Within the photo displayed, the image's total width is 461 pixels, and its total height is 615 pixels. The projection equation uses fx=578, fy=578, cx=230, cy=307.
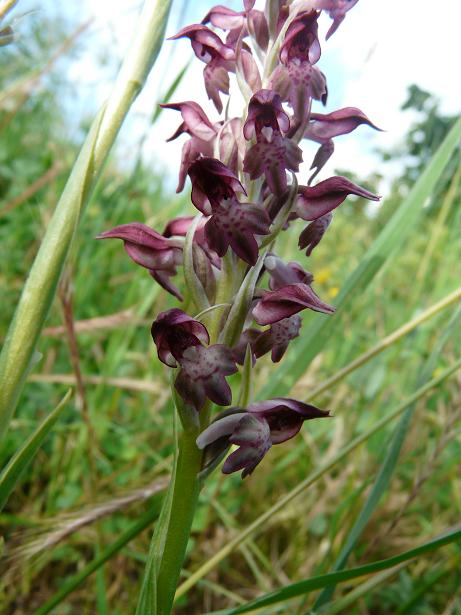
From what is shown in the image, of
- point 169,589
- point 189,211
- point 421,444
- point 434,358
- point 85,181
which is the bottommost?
point 421,444

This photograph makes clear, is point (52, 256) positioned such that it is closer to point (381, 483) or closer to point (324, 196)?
point (324, 196)

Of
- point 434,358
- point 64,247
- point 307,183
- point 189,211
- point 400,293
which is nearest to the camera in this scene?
point 64,247

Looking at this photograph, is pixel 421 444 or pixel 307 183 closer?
pixel 307 183

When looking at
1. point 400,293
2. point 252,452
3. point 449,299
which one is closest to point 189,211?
point 449,299

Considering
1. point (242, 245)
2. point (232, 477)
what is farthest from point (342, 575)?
point (232, 477)

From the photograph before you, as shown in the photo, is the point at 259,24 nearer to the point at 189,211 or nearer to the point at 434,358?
the point at 434,358

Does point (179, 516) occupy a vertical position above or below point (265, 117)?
below
